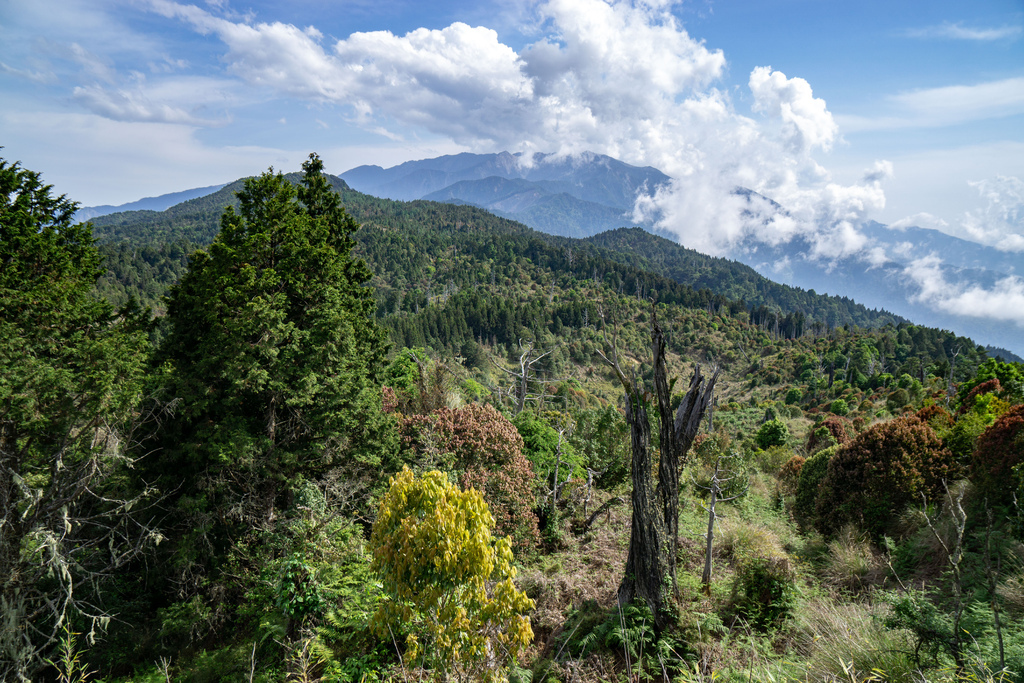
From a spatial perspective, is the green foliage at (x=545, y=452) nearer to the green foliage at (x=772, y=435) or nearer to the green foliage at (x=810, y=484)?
the green foliage at (x=810, y=484)

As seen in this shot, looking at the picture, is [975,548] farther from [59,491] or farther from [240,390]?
[59,491]

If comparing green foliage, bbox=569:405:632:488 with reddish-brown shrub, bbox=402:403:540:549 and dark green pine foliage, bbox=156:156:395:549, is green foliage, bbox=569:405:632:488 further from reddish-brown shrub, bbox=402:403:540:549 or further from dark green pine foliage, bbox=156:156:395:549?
dark green pine foliage, bbox=156:156:395:549

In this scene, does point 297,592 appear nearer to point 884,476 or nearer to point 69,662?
point 69,662

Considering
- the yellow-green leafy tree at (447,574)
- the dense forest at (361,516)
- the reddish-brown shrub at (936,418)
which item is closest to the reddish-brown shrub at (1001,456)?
the dense forest at (361,516)

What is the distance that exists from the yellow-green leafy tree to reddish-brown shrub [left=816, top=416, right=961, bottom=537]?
1105 cm

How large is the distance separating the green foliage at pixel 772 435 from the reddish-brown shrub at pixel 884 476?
75.8ft

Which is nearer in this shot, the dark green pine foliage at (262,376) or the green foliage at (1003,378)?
the dark green pine foliage at (262,376)

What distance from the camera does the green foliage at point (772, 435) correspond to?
110 feet

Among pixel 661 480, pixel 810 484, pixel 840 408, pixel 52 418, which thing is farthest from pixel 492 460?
pixel 840 408


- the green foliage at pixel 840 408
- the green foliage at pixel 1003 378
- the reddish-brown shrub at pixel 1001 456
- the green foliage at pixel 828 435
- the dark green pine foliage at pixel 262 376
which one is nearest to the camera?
the reddish-brown shrub at pixel 1001 456

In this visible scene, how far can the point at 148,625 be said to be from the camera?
11.4m

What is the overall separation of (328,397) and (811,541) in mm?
13435

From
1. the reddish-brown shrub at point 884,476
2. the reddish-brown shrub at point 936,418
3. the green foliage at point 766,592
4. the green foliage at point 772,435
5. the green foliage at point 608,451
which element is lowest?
the green foliage at point 772,435

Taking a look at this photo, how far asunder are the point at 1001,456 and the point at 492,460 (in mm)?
11235
